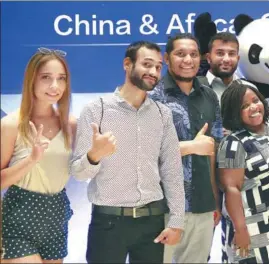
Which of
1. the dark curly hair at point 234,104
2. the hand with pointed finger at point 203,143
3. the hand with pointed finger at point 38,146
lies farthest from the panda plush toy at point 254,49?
the hand with pointed finger at point 38,146

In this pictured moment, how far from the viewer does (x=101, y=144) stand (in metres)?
1.64

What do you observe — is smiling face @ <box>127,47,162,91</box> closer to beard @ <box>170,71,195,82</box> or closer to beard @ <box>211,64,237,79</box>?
beard @ <box>170,71,195,82</box>

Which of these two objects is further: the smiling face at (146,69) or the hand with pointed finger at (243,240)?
the hand with pointed finger at (243,240)

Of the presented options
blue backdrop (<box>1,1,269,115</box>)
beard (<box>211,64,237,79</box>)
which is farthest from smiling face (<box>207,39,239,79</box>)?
blue backdrop (<box>1,1,269,115</box>)

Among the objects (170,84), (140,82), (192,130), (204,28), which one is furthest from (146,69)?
(204,28)

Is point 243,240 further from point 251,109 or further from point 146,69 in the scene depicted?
point 146,69

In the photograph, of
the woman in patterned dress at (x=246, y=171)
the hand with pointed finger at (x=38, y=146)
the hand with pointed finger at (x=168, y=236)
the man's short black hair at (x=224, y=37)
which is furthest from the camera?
the man's short black hair at (x=224, y=37)

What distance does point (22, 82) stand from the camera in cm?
186

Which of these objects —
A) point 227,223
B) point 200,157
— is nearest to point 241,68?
point 200,157

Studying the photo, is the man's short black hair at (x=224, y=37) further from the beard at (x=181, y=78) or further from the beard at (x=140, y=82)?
the beard at (x=140, y=82)

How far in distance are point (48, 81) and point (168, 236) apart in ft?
2.24

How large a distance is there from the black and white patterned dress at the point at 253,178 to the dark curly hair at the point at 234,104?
1.6 inches

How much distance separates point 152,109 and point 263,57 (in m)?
0.57

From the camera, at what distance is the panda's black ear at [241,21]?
207cm
